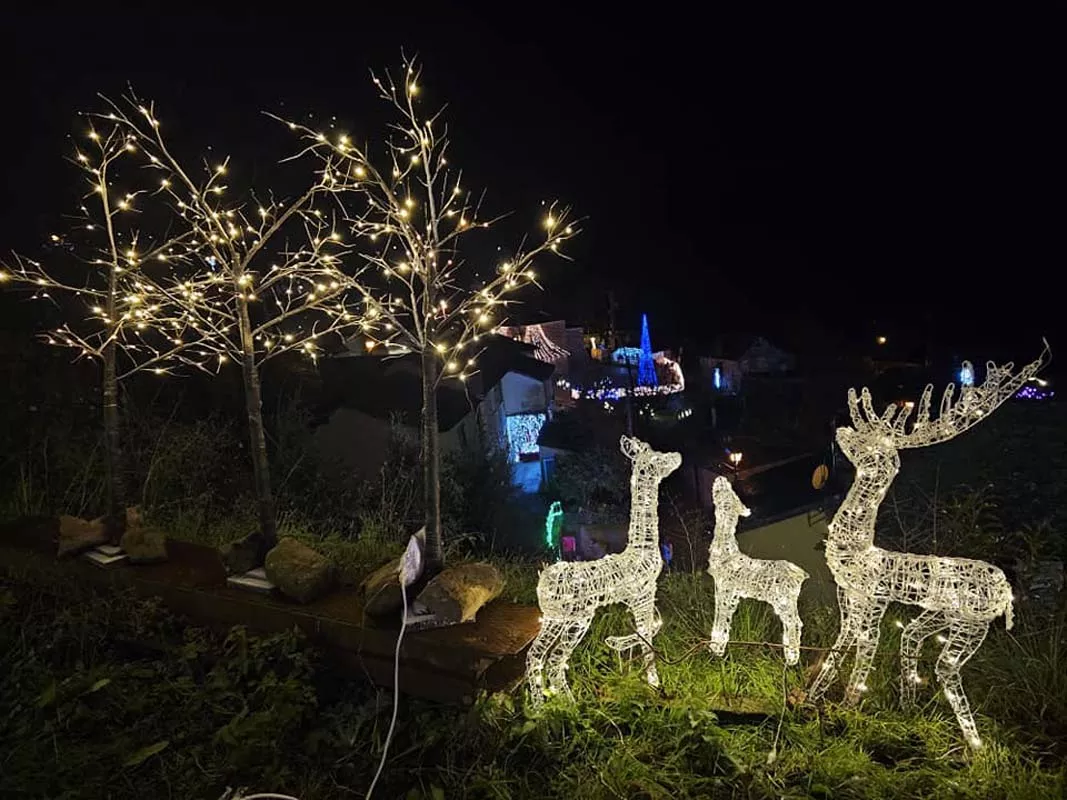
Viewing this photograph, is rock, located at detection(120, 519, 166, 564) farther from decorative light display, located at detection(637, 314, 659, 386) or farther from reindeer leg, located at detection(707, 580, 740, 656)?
decorative light display, located at detection(637, 314, 659, 386)

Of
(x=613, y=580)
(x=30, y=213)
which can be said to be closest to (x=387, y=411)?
(x=30, y=213)

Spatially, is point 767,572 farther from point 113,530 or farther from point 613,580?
point 113,530

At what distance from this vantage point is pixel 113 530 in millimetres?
4254

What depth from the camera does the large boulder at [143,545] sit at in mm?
3963

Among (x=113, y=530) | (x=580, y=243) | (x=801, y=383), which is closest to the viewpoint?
(x=113, y=530)

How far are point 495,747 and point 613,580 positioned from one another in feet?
2.57

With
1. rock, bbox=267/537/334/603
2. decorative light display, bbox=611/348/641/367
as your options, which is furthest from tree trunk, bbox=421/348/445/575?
decorative light display, bbox=611/348/641/367

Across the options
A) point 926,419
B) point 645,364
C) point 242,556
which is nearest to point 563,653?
point 926,419

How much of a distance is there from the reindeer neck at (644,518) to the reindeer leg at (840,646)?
0.74m

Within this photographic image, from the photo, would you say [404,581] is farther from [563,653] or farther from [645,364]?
[645,364]

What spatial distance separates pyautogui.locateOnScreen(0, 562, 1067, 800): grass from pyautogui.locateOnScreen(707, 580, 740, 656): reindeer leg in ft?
0.69

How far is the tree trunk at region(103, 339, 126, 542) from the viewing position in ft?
13.3

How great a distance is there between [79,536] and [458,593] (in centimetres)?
263

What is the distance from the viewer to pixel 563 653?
2.74 metres
